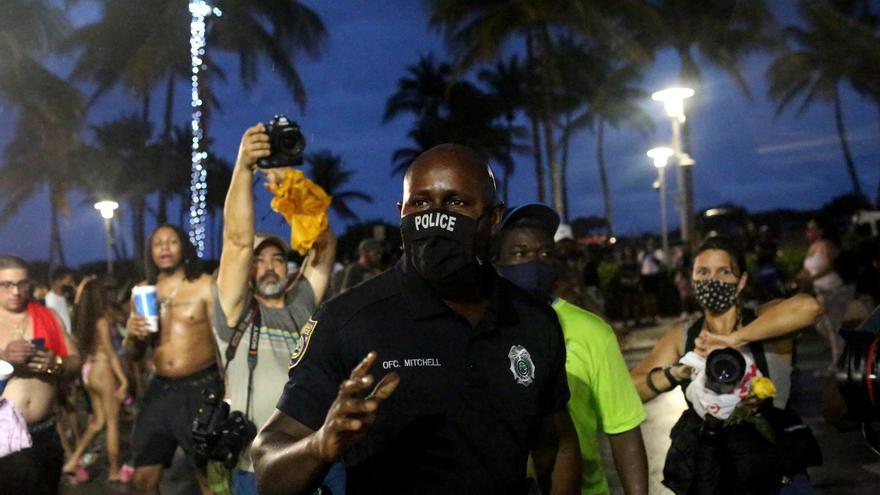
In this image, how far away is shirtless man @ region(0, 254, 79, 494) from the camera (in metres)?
4.93

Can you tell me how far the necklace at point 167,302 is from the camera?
5.93 metres

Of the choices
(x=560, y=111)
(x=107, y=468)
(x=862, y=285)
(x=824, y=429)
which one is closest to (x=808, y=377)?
(x=862, y=285)

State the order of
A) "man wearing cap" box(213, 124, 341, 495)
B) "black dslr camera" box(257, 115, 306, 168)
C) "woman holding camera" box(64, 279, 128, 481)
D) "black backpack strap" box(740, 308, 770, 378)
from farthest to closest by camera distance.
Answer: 1. "woman holding camera" box(64, 279, 128, 481)
2. "man wearing cap" box(213, 124, 341, 495)
3. "black dslr camera" box(257, 115, 306, 168)
4. "black backpack strap" box(740, 308, 770, 378)

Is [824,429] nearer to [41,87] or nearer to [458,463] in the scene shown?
[458,463]

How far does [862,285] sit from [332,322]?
11142 millimetres

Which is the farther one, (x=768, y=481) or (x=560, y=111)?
(x=560, y=111)

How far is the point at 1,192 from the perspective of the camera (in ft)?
113

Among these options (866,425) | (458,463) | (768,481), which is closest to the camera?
(458,463)

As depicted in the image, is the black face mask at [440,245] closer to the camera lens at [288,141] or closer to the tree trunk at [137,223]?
the camera lens at [288,141]

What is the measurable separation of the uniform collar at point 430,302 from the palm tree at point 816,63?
4290 cm

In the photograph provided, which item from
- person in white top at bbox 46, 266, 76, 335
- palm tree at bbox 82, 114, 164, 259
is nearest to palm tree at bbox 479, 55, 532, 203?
palm tree at bbox 82, 114, 164, 259

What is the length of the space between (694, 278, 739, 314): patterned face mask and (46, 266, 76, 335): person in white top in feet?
30.3

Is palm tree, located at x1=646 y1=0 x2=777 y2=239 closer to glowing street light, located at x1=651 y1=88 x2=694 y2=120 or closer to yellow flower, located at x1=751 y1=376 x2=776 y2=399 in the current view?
glowing street light, located at x1=651 y1=88 x2=694 y2=120

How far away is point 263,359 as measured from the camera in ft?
15.1
